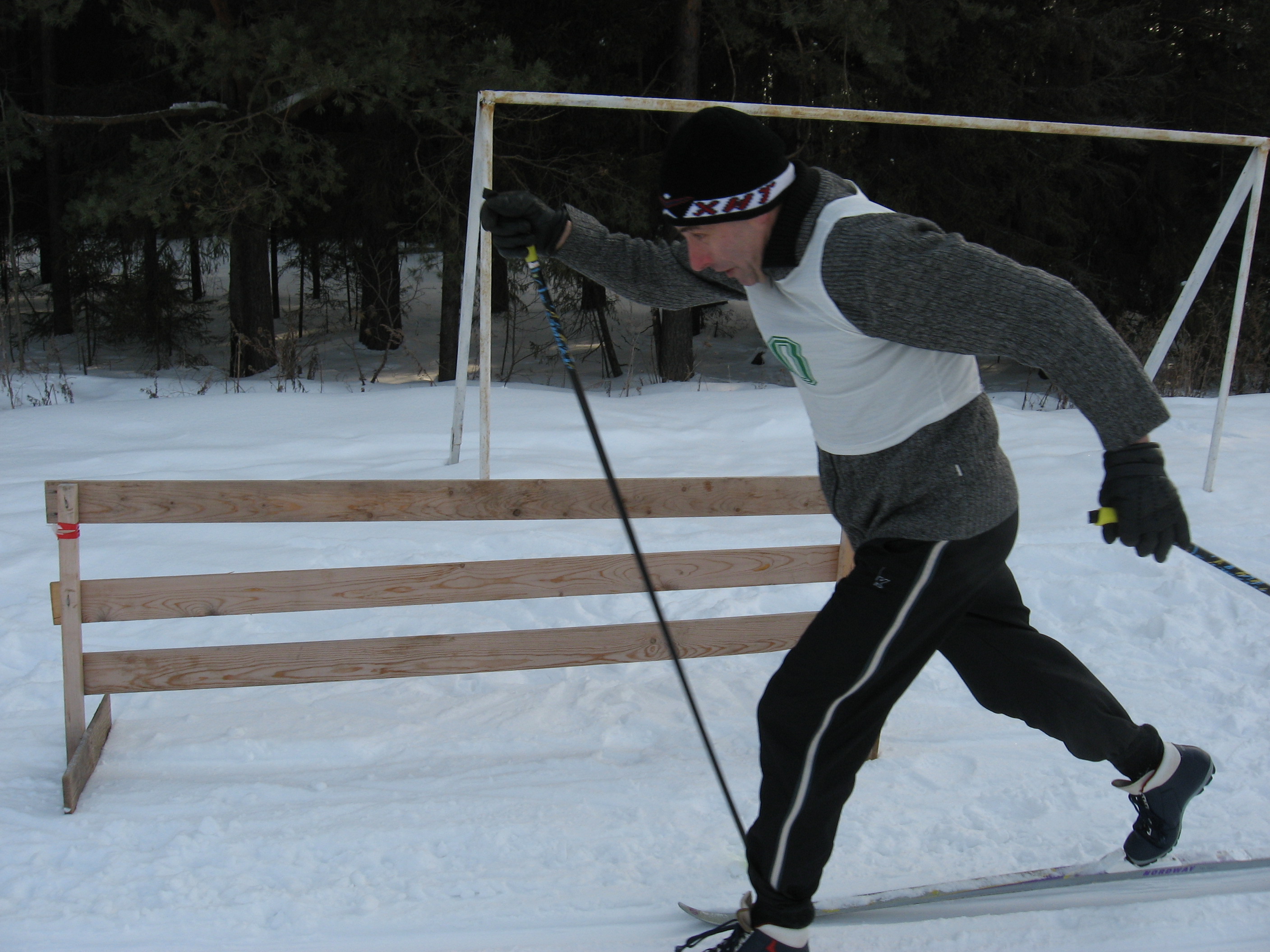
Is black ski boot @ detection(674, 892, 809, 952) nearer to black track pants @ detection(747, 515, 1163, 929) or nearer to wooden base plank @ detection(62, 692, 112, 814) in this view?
black track pants @ detection(747, 515, 1163, 929)

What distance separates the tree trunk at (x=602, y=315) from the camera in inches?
518

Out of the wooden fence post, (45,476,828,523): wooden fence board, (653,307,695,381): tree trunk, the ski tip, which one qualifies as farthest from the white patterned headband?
(653,307,695,381): tree trunk

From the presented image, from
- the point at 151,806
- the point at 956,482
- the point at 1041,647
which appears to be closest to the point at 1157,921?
the point at 1041,647

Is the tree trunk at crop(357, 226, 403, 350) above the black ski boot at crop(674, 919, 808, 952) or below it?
below

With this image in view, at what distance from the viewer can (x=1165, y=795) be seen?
7.61ft

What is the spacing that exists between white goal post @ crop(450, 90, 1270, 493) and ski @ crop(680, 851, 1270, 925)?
7.67ft

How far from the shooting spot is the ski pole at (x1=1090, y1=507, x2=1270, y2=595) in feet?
5.49

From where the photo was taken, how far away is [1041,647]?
2199 mm

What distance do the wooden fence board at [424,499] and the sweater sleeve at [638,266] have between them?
80 cm

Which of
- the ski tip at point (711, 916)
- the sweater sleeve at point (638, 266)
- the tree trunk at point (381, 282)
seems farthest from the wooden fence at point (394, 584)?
the tree trunk at point (381, 282)

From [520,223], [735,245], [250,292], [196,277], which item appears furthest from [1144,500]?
[196,277]

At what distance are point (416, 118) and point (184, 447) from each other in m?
5.73

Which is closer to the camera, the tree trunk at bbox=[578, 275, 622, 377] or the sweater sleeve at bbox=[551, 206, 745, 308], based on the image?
the sweater sleeve at bbox=[551, 206, 745, 308]

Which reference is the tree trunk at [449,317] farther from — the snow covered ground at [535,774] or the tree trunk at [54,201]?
the snow covered ground at [535,774]
